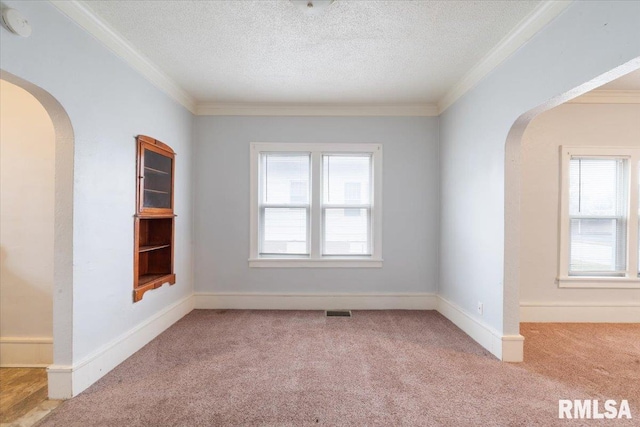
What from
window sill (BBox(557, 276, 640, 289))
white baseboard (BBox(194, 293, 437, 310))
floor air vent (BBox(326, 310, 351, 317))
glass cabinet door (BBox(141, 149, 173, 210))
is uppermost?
glass cabinet door (BBox(141, 149, 173, 210))

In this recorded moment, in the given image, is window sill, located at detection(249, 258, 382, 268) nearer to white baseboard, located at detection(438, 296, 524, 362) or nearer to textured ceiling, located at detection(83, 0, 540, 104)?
white baseboard, located at detection(438, 296, 524, 362)

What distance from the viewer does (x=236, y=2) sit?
6.73 feet

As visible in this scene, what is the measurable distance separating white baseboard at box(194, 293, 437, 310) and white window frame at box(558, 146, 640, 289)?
5.13 ft

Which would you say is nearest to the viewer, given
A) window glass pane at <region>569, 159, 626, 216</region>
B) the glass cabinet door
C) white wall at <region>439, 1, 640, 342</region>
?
white wall at <region>439, 1, 640, 342</region>

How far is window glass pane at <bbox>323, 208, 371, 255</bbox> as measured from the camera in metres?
4.11

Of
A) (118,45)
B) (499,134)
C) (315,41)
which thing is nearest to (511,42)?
(499,134)

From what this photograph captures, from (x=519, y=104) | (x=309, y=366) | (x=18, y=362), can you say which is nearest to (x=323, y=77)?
(x=519, y=104)

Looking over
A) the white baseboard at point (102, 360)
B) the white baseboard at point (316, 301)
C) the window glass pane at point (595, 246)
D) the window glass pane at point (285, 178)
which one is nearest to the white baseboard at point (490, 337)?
the white baseboard at point (316, 301)

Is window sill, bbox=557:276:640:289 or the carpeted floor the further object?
window sill, bbox=557:276:640:289

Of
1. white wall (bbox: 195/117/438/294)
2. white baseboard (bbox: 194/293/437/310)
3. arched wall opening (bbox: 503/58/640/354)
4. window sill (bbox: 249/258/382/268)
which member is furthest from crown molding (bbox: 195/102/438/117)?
white baseboard (bbox: 194/293/437/310)

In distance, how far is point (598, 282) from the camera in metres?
3.55

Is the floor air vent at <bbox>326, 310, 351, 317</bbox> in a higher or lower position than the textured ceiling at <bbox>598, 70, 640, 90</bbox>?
lower

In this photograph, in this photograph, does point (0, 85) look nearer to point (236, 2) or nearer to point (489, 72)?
A: point (236, 2)

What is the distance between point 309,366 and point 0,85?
3.53m
